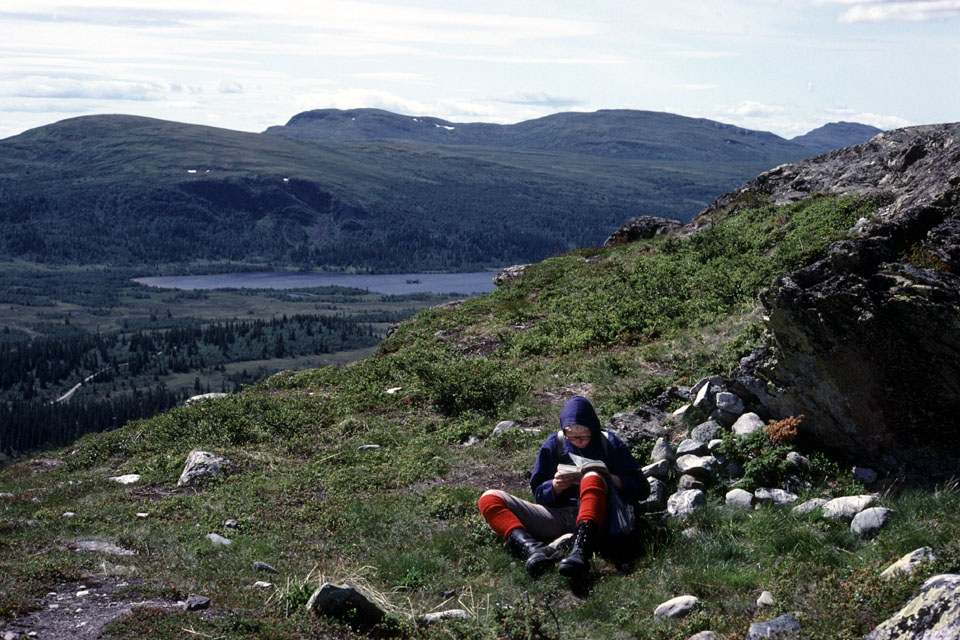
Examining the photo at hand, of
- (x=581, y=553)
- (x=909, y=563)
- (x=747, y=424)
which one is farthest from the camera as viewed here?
(x=747, y=424)

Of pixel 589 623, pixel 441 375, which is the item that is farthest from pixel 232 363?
pixel 589 623

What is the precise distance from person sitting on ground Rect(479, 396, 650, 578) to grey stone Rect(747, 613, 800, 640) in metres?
2.55

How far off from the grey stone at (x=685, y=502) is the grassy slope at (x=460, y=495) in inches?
12.5

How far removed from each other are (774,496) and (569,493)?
8.89 feet

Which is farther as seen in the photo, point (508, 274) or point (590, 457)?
point (508, 274)

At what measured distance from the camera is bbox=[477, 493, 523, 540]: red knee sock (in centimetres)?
998

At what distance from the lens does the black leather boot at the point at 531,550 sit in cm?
916

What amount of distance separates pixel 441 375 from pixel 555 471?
8.84 m

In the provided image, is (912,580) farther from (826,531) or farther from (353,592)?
(353,592)

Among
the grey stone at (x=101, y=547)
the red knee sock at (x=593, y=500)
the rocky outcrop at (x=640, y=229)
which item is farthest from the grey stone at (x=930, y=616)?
the rocky outcrop at (x=640, y=229)

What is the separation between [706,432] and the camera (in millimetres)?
12266

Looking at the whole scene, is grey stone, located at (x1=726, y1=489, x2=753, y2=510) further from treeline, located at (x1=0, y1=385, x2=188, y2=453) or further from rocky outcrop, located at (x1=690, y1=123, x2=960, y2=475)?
treeline, located at (x1=0, y1=385, x2=188, y2=453)

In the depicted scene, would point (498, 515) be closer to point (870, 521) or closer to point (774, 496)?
point (774, 496)

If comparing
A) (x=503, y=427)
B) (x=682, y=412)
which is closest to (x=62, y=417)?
(x=503, y=427)
